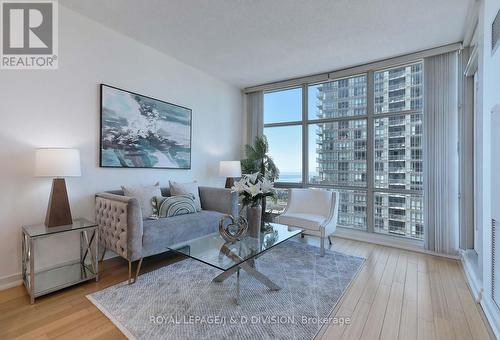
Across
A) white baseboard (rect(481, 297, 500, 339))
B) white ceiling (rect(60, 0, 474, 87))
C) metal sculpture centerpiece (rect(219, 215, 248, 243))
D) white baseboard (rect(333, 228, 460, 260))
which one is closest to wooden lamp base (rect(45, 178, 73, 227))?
metal sculpture centerpiece (rect(219, 215, 248, 243))

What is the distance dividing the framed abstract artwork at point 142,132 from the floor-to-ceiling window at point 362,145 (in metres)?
1.95

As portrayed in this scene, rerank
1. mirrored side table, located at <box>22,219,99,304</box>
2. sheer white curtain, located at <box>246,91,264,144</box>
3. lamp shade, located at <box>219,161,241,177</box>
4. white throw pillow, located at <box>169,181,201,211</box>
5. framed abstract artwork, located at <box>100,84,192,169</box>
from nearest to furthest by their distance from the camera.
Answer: mirrored side table, located at <box>22,219,99,304</box> → framed abstract artwork, located at <box>100,84,192,169</box> → white throw pillow, located at <box>169,181,201,211</box> → lamp shade, located at <box>219,161,241,177</box> → sheer white curtain, located at <box>246,91,264,144</box>

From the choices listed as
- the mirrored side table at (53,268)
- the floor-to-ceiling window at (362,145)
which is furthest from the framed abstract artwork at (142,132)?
the floor-to-ceiling window at (362,145)

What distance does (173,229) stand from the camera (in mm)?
2568

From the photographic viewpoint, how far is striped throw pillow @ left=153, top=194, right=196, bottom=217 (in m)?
2.83

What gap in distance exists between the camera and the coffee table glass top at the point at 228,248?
1.87 metres

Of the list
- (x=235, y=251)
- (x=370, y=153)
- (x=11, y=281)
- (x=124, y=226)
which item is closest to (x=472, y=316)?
(x=235, y=251)

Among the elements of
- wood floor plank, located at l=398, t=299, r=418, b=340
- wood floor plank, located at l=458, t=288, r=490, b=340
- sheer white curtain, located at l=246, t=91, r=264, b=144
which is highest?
sheer white curtain, located at l=246, t=91, r=264, b=144

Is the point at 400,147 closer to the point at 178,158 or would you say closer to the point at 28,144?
the point at 178,158

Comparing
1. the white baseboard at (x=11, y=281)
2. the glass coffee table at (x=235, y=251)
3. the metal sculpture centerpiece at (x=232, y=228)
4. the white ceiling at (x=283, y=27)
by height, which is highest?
the white ceiling at (x=283, y=27)

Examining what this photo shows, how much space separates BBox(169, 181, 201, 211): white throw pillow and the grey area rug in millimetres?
855

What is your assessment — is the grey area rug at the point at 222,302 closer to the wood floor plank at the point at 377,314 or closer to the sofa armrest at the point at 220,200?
the wood floor plank at the point at 377,314

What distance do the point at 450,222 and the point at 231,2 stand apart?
12.1 feet

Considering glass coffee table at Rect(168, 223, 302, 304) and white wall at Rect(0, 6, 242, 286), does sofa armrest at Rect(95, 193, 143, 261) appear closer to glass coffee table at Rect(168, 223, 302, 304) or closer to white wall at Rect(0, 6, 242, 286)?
glass coffee table at Rect(168, 223, 302, 304)
